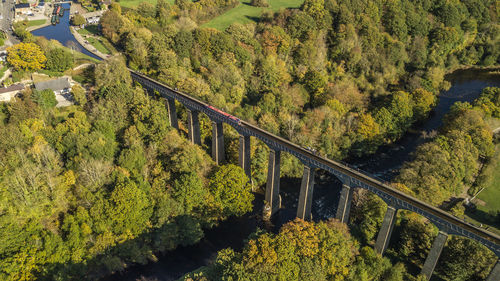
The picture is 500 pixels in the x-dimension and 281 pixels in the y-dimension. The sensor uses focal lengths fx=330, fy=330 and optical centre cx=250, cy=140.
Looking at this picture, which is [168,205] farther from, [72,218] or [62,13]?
[62,13]

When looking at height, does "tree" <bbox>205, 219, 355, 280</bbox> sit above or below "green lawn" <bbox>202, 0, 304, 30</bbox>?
below

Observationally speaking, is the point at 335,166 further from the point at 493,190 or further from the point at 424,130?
the point at 424,130

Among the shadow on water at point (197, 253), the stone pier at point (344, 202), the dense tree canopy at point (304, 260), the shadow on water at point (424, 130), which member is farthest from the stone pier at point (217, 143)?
the shadow on water at point (424, 130)

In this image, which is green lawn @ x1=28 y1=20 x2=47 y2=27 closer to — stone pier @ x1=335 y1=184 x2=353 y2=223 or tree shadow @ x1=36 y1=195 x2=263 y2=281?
tree shadow @ x1=36 y1=195 x2=263 y2=281

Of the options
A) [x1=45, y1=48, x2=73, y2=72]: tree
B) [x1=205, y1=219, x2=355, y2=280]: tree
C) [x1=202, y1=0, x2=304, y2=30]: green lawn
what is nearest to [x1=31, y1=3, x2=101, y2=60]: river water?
[x1=45, y1=48, x2=73, y2=72]: tree

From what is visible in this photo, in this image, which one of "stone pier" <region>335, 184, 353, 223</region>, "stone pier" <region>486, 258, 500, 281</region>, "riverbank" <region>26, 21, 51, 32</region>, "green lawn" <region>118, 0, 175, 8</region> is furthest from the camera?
"green lawn" <region>118, 0, 175, 8</region>

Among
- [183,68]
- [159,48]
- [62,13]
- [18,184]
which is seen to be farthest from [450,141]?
[62,13]
